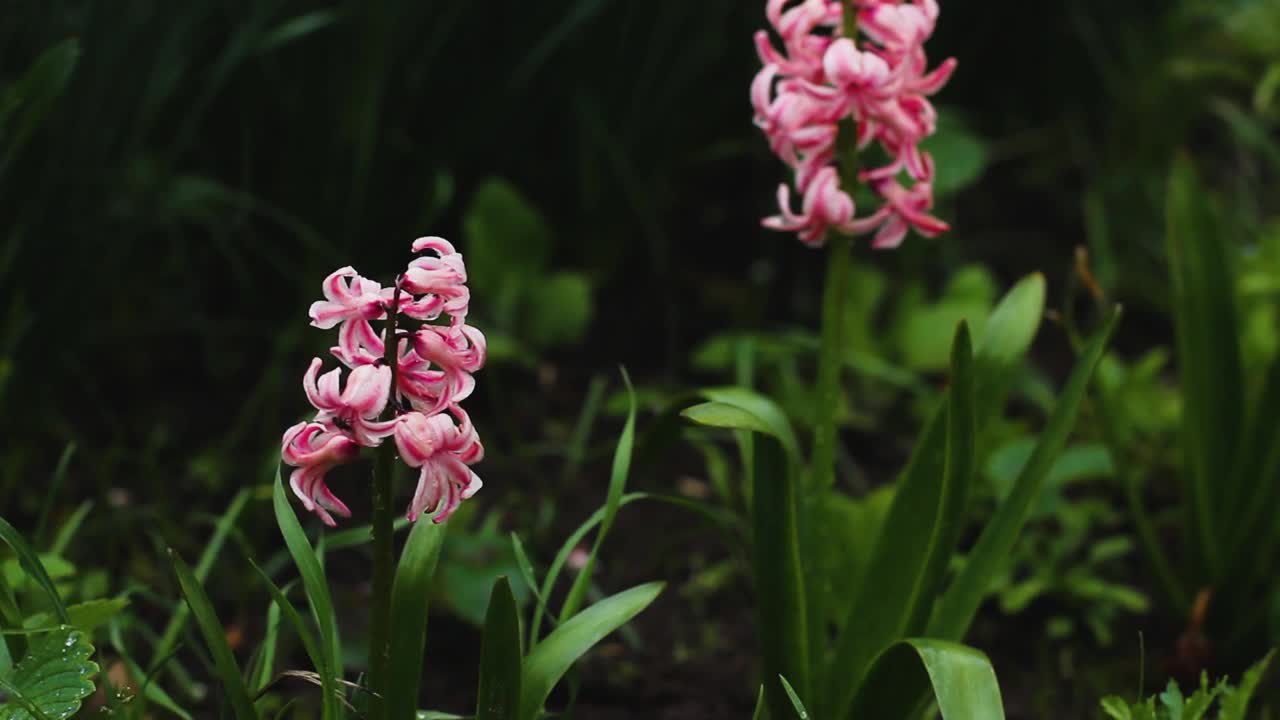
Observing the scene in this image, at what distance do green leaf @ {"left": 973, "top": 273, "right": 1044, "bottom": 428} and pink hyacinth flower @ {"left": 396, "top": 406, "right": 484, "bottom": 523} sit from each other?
0.75 metres

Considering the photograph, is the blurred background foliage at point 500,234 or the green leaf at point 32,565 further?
the blurred background foliage at point 500,234

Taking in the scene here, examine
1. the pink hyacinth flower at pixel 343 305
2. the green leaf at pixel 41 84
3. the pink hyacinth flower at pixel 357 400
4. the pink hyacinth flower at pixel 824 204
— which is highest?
the green leaf at pixel 41 84

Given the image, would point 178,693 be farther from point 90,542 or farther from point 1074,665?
point 1074,665

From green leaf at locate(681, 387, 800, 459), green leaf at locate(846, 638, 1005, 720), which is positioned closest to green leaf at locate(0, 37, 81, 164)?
green leaf at locate(681, 387, 800, 459)

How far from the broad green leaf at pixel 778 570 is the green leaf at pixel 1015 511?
0.17 metres

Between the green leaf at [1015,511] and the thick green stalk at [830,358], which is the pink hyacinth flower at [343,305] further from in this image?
the green leaf at [1015,511]

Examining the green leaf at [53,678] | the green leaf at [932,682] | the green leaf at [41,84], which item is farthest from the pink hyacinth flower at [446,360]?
the green leaf at [41,84]

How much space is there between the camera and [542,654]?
1.39 m

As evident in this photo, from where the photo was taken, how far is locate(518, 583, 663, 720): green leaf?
137 cm

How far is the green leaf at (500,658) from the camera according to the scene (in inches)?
50.1

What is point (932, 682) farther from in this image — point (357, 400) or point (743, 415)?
point (357, 400)

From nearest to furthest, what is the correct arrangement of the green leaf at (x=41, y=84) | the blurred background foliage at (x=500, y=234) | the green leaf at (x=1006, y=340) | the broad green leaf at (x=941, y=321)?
the green leaf at (x=1006, y=340) < the green leaf at (x=41, y=84) < the blurred background foliage at (x=500, y=234) < the broad green leaf at (x=941, y=321)

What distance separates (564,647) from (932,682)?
0.35 meters

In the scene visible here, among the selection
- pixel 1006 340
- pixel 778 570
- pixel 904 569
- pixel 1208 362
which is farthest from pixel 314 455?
pixel 1208 362
